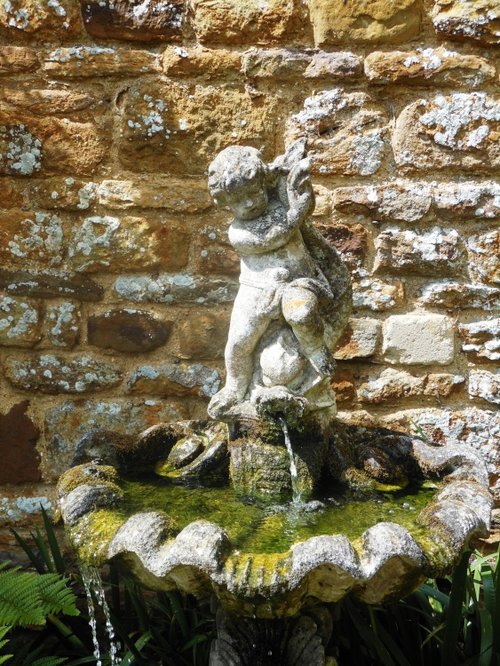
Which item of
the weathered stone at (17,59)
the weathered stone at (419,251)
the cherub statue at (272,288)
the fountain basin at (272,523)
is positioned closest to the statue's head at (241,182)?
the cherub statue at (272,288)

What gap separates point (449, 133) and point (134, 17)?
4.71ft

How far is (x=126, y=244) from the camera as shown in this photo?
10.7 ft

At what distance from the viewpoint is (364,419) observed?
3.23 m

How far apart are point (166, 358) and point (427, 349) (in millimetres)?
1156

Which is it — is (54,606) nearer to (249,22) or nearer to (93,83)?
(93,83)

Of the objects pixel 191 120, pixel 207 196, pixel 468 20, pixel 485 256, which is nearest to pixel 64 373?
pixel 207 196

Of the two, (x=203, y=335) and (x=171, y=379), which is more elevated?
(x=203, y=335)

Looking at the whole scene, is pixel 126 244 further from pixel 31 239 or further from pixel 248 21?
pixel 248 21

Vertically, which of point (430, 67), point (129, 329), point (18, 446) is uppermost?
point (430, 67)

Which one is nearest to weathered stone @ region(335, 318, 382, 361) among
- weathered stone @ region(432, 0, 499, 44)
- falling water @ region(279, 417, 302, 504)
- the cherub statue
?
the cherub statue

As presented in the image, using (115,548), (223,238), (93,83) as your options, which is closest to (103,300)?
(223,238)

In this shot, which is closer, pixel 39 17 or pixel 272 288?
pixel 272 288

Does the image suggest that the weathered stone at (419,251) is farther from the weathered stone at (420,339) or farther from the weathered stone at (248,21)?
the weathered stone at (248,21)

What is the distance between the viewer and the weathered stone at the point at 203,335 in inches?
128
